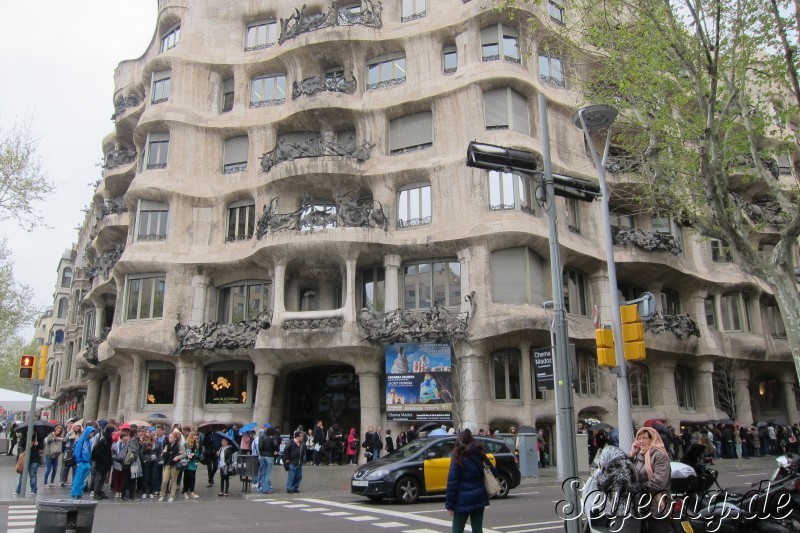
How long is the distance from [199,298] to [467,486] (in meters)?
24.9

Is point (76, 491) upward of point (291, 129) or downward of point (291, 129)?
downward

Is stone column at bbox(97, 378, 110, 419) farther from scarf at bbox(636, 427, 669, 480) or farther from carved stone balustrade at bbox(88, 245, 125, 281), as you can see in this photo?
scarf at bbox(636, 427, 669, 480)

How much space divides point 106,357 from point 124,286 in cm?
383

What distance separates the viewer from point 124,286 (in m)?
31.0

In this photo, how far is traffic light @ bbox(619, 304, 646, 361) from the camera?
11312 millimetres

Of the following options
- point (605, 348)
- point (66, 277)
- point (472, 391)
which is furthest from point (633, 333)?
point (66, 277)

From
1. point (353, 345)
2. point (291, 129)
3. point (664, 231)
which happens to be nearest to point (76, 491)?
point (353, 345)

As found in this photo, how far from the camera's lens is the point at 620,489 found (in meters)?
6.62

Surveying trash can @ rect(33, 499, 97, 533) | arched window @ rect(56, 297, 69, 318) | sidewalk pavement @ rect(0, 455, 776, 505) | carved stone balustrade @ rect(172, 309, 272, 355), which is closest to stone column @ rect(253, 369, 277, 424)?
carved stone balustrade @ rect(172, 309, 272, 355)

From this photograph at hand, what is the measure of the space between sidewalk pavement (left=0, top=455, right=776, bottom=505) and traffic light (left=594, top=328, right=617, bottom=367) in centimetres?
918

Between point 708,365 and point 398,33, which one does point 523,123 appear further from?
point 708,365

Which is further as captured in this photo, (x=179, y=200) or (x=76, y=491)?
(x=179, y=200)

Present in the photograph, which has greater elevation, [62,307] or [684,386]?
[62,307]

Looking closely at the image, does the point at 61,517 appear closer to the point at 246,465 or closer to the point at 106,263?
the point at 246,465
